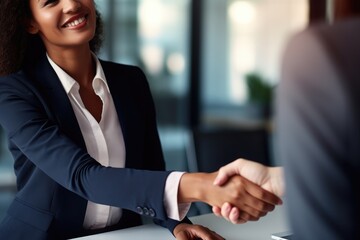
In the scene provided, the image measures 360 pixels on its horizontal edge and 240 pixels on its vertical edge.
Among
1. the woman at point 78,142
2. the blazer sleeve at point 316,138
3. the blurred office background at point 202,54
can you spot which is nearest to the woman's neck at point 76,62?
the woman at point 78,142

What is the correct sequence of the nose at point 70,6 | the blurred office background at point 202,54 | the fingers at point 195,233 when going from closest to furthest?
the fingers at point 195,233, the nose at point 70,6, the blurred office background at point 202,54

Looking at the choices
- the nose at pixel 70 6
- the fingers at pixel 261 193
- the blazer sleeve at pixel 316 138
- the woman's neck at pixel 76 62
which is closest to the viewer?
the blazer sleeve at pixel 316 138

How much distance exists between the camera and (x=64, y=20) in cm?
202

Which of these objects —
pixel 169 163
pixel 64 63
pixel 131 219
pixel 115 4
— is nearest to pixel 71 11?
pixel 64 63

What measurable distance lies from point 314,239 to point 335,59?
0.27 metres

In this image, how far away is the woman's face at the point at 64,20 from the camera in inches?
79.4

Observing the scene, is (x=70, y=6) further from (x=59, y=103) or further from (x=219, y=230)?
(x=219, y=230)

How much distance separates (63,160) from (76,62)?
0.48 m

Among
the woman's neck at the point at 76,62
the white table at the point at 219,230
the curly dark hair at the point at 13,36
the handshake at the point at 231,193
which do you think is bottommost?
the white table at the point at 219,230

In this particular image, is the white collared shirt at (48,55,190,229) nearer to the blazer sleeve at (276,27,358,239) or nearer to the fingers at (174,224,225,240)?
the fingers at (174,224,225,240)

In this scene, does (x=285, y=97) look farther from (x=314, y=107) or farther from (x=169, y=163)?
(x=169, y=163)

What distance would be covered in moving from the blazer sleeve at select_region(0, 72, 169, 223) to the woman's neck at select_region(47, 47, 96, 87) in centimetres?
15

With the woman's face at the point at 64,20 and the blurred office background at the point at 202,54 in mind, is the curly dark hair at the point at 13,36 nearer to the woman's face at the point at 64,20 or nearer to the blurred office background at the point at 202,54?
the woman's face at the point at 64,20

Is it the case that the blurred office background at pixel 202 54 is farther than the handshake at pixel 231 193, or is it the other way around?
the blurred office background at pixel 202 54
